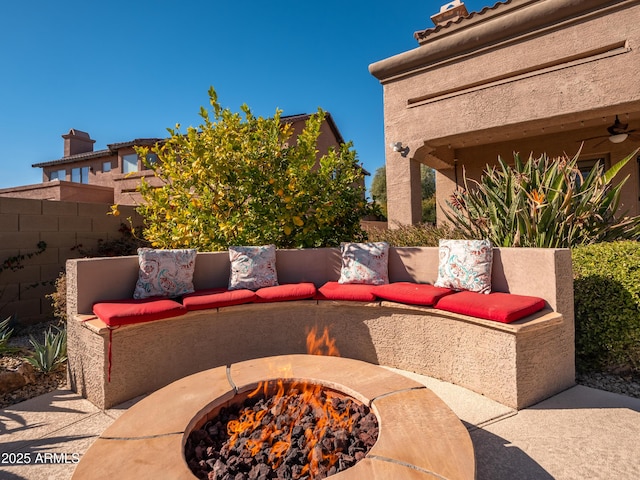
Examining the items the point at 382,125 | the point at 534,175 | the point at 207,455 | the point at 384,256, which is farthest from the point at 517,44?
the point at 207,455

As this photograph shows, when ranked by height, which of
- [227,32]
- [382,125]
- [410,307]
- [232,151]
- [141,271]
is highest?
[227,32]

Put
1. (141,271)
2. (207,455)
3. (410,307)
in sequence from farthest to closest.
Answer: (141,271)
(410,307)
(207,455)

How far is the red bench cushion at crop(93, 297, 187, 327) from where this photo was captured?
2773mm

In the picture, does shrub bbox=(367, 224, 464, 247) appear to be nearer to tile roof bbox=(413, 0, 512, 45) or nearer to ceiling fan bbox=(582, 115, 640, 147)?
ceiling fan bbox=(582, 115, 640, 147)

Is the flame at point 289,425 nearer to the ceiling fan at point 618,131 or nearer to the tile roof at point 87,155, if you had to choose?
the ceiling fan at point 618,131

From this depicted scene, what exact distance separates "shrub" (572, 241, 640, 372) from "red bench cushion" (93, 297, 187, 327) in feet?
12.2

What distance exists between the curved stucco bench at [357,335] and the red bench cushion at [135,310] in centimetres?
10

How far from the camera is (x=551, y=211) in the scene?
12.3 feet

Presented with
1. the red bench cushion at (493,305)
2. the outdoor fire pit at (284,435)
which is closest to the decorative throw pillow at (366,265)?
the red bench cushion at (493,305)

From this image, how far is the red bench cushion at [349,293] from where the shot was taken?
349 centimetres

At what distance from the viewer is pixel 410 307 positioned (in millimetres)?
3246

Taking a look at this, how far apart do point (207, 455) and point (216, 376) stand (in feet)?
2.20

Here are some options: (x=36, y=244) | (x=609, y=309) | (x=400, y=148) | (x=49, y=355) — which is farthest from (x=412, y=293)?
(x=36, y=244)

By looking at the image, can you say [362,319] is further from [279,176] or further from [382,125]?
[382,125]
